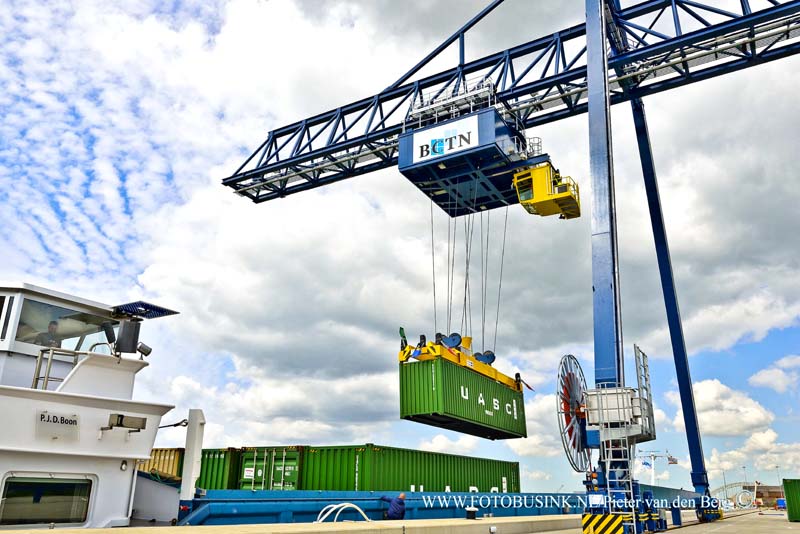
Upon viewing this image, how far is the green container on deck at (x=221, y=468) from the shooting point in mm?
18109

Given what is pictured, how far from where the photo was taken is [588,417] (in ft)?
46.8

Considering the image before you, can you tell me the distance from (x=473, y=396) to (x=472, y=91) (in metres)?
10.2


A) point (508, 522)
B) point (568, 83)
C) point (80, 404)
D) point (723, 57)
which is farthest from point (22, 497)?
point (723, 57)

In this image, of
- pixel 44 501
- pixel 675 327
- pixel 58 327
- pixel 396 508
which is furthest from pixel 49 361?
pixel 675 327

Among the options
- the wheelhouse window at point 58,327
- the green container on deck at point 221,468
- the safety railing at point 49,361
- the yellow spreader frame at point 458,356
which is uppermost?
the yellow spreader frame at point 458,356

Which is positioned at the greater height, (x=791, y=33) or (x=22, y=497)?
(x=791, y=33)

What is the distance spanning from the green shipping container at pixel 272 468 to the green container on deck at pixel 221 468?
374 mm

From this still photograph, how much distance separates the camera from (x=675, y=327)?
26562 millimetres

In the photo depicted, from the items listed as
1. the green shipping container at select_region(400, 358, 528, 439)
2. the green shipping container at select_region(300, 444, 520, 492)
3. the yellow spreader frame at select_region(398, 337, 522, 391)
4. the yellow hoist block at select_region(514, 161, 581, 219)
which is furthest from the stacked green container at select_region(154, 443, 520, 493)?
the yellow hoist block at select_region(514, 161, 581, 219)

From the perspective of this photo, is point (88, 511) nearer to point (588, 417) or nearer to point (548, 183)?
point (588, 417)

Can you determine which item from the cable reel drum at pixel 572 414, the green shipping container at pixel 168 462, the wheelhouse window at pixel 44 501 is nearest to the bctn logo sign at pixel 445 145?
the cable reel drum at pixel 572 414

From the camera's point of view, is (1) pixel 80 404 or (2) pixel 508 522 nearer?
(1) pixel 80 404

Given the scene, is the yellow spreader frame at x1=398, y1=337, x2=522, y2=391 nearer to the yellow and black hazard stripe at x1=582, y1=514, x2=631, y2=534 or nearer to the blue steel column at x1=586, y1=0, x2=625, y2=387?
the blue steel column at x1=586, y1=0, x2=625, y2=387

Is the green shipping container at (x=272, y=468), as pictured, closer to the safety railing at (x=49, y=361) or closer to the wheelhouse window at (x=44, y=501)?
the safety railing at (x=49, y=361)
